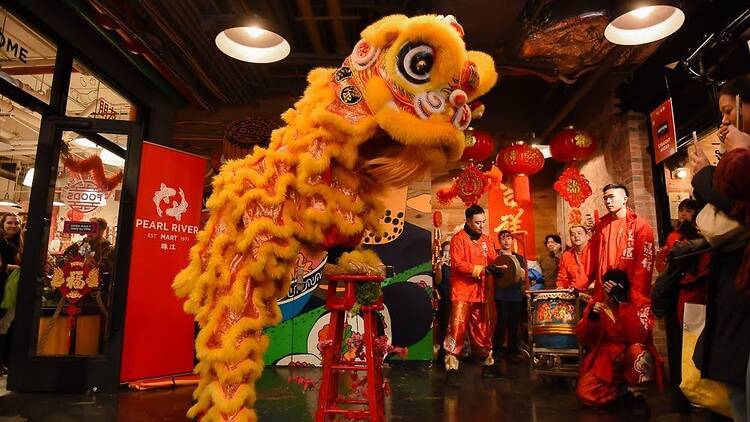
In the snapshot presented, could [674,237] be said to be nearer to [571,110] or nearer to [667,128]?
[667,128]

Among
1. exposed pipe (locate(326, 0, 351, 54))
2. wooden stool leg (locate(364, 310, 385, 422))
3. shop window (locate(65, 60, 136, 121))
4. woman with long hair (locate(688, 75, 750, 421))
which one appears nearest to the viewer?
woman with long hair (locate(688, 75, 750, 421))

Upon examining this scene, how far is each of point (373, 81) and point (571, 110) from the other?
5218 millimetres

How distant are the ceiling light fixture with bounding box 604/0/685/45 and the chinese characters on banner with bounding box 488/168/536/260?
3.06m

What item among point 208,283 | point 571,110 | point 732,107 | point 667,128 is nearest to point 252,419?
point 208,283

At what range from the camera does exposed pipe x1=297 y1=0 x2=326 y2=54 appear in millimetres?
4162

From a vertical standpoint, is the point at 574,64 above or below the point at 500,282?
above

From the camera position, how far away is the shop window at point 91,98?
4.28 meters

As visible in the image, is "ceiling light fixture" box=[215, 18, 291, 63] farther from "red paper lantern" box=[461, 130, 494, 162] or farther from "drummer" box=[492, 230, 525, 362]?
"drummer" box=[492, 230, 525, 362]

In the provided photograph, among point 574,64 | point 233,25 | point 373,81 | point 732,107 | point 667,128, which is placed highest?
point 574,64

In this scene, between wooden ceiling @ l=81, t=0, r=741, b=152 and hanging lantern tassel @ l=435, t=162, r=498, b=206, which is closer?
wooden ceiling @ l=81, t=0, r=741, b=152

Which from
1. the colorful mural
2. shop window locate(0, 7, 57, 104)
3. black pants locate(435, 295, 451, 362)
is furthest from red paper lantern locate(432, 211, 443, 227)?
shop window locate(0, 7, 57, 104)

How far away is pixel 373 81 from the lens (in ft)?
5.39

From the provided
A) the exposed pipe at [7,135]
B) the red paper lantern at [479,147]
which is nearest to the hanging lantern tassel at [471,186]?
the red paper lantern at [479,147]

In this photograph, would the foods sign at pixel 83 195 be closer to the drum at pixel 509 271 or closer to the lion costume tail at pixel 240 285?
the lion costume tail at pixel 240 285
